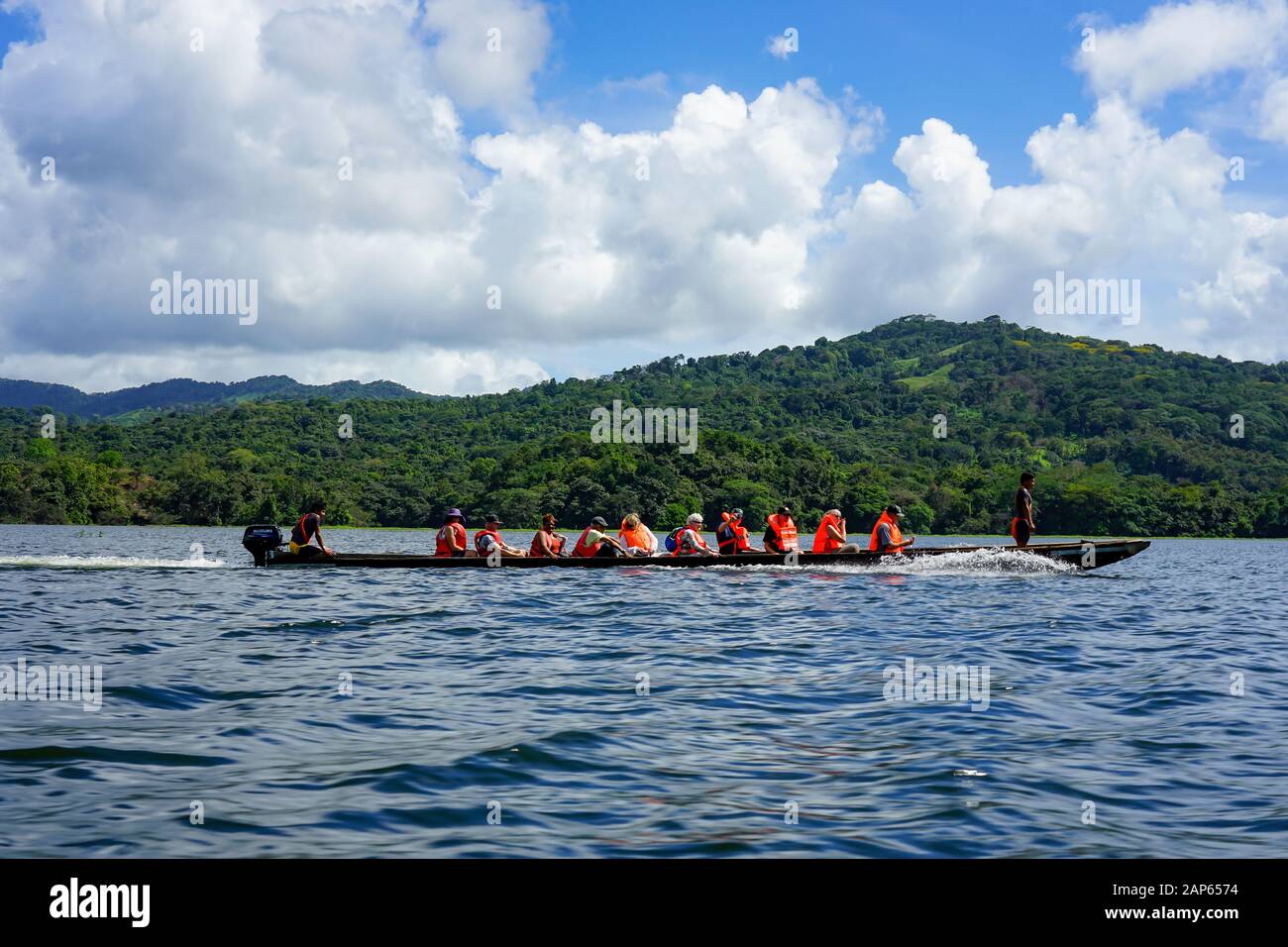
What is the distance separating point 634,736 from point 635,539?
1859 cm

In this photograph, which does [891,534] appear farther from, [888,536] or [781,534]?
[781,534]

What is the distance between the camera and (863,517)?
92500mm

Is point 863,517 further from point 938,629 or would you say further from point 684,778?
point 684,778

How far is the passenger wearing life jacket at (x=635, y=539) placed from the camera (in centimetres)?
2756

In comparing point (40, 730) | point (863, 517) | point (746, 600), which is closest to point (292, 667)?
point (40, 730)

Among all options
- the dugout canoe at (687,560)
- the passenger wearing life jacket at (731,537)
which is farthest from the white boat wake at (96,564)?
the passenger wearing life jacket at (731,537)

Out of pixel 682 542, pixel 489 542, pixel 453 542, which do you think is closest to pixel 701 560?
pixel 682 542

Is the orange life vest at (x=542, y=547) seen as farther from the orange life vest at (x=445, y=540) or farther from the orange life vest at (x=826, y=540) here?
the orange life vest at (x=826, y=540)

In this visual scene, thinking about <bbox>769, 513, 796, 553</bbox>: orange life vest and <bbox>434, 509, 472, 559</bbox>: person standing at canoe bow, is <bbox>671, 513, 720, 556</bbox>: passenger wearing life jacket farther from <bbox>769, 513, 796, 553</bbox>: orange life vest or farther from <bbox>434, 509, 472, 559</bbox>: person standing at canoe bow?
<bbox>434, 509, 472, 559</bbox>: person standing at canoe bow

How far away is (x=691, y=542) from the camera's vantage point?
27.9m

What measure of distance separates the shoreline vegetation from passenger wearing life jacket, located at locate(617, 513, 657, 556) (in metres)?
56.6

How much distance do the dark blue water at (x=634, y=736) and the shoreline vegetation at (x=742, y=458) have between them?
68.5 metres

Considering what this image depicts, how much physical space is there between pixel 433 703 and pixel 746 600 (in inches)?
450
